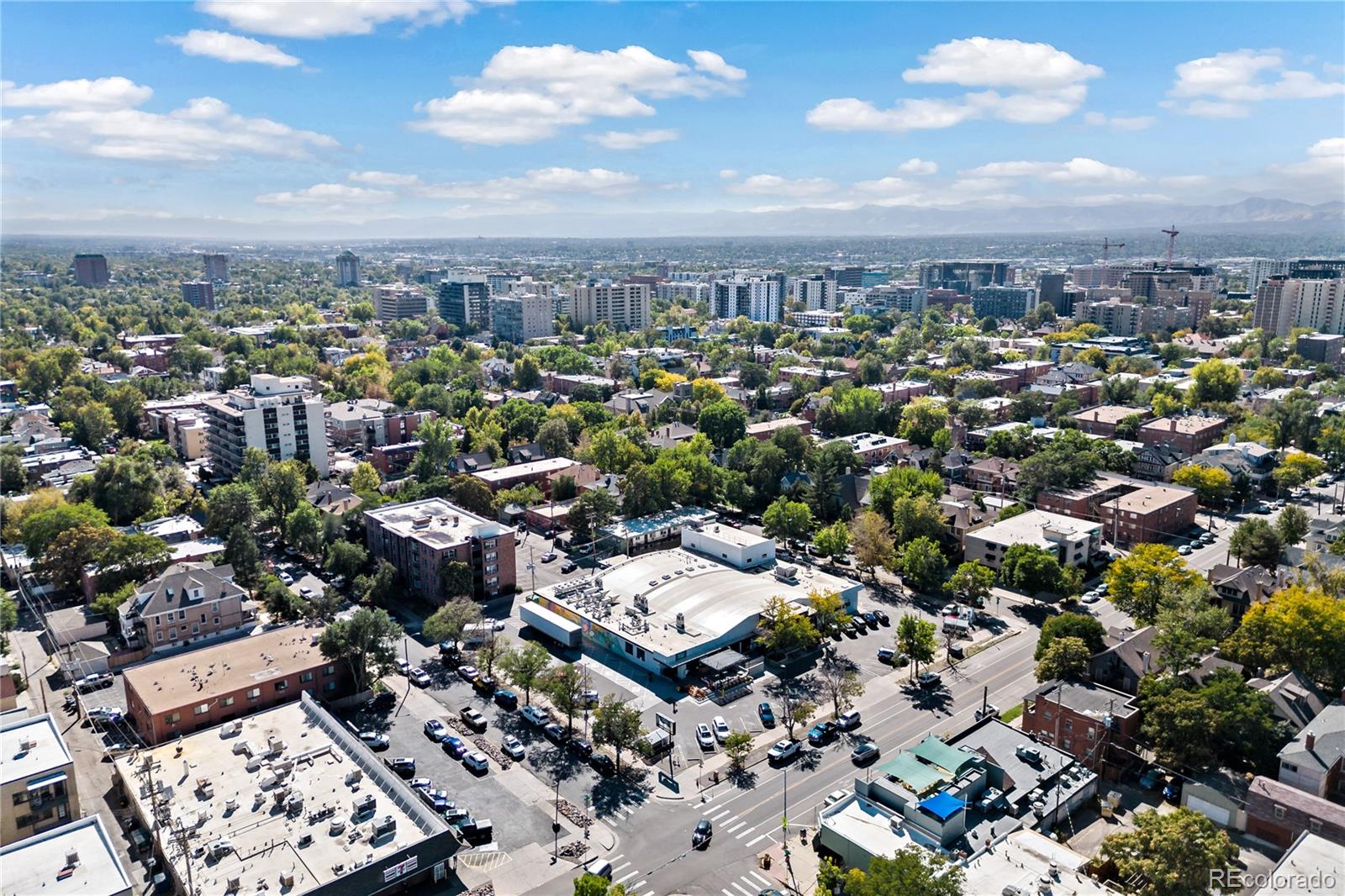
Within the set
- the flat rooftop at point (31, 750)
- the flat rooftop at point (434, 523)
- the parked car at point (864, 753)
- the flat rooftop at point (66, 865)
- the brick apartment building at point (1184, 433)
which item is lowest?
the parked car at point (864, 753)

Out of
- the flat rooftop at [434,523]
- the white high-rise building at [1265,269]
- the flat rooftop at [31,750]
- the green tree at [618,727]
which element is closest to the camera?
the flat rooftop at [31,750]

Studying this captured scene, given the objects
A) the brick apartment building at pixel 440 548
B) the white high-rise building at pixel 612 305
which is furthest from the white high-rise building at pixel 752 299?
the brick apartment building at pixel 440 548

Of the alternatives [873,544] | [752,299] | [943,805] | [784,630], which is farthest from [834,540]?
[752,299]

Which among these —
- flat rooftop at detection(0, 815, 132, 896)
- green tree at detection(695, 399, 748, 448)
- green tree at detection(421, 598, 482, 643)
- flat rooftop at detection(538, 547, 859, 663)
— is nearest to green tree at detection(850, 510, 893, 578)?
flat rooftop at detection(538, 547, 859, 663)

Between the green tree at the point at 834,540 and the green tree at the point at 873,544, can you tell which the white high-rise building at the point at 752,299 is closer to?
the green tree at the point at 834,540

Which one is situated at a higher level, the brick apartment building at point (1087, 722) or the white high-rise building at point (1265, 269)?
the white high-rise building at point (1265, 269)

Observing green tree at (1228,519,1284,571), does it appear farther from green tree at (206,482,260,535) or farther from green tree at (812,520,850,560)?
green tree at (206,482,260,535)
